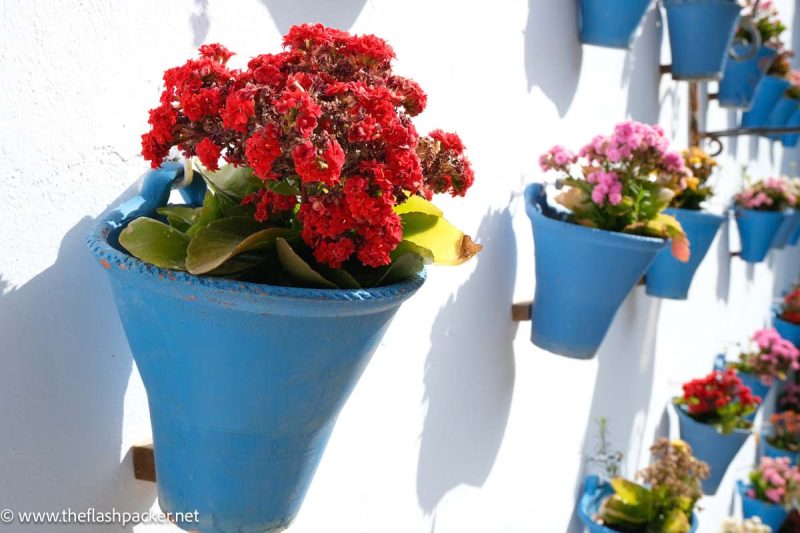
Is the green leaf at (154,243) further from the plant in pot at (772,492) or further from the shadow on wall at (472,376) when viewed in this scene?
the plant in pot at (772,492)

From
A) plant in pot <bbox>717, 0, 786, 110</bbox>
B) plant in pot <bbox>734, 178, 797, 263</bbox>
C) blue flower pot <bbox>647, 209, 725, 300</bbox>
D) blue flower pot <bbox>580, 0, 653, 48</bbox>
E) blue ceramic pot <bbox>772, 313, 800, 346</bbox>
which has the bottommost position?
blue ceramic pot <bbox>772, 313, 800, 346</bbox>

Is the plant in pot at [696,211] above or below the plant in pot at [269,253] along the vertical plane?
below

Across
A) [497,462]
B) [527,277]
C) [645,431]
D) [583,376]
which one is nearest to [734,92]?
[645,431]

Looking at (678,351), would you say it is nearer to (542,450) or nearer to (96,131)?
(542,450)

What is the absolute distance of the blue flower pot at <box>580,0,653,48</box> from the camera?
1735 mm

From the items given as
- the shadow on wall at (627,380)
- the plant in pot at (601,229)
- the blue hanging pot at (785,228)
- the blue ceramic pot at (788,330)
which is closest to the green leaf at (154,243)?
the plant in pot at (601,229)

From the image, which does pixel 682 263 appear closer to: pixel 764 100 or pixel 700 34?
pixel 700 34

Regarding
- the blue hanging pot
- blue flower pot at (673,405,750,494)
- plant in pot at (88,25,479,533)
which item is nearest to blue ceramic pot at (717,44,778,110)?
the blue hanging pot

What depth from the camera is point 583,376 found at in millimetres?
2061

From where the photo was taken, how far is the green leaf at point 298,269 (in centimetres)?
61

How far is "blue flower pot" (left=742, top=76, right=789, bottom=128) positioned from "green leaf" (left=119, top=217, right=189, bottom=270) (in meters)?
3.28

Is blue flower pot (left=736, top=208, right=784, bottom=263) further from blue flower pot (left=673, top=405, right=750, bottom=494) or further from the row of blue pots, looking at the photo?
the row of blue pots

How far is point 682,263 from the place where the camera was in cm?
221

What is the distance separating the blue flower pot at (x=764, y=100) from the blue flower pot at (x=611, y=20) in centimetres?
190
